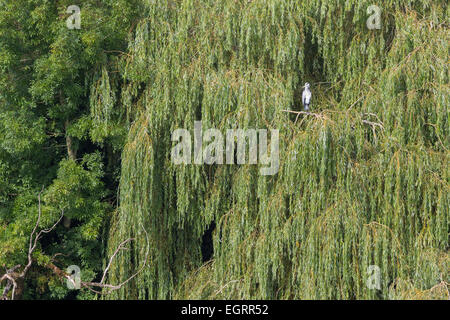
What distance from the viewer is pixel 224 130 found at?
7887mm

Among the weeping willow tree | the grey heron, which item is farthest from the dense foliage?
the grey heron

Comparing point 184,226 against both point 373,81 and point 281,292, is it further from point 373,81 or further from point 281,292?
point 373,81

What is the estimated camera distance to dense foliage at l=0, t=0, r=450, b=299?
23.2ft

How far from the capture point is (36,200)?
9242 mm

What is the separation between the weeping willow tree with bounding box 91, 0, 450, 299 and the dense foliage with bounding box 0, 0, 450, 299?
0.02 m

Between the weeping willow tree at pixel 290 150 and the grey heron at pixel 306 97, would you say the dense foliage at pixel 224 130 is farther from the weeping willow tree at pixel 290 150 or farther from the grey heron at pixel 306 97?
the grey heron at pixel 306 97

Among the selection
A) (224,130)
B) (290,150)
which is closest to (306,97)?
(290,150)

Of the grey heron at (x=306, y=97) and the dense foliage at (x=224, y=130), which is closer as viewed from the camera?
the dense foliage at (x=224, y=130)

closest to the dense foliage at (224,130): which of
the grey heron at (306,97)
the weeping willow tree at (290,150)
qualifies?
the weeping willow tree at (290,150)

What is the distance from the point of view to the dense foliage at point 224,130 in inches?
278

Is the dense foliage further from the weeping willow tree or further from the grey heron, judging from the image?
the grey heron

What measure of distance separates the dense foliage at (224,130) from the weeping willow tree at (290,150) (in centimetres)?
2

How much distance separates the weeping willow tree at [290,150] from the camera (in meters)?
7.02
